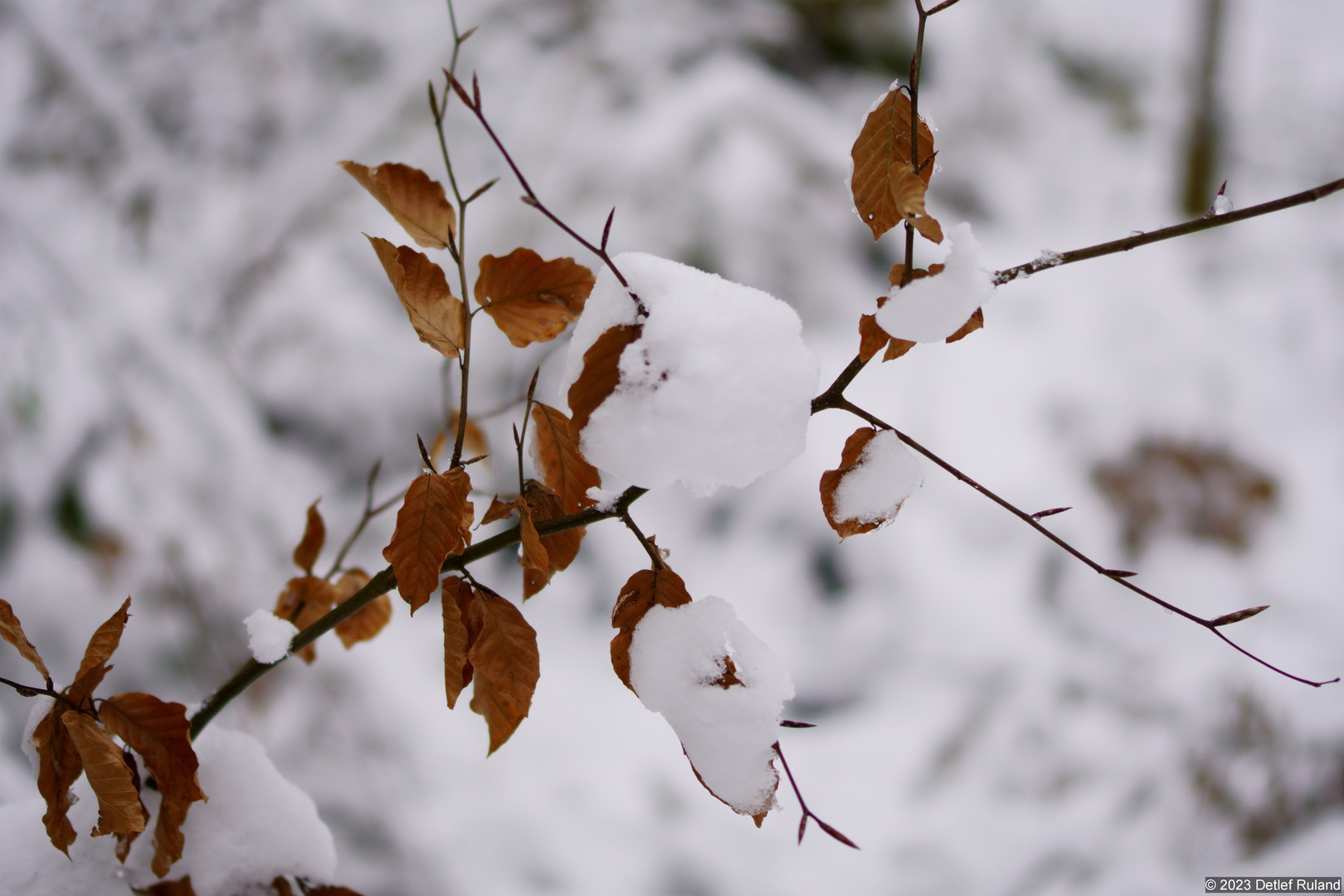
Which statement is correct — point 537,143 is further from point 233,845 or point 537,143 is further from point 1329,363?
point 1329,363

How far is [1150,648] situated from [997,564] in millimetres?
365

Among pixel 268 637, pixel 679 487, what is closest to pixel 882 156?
pixel 268 637

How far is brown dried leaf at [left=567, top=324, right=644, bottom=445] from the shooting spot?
0.81 feet

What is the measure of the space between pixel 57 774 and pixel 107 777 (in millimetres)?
37

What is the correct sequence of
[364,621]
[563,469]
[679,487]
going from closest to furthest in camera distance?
[563,469], [364,621], [679,487]

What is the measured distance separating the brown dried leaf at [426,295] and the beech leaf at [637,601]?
0.13 meters

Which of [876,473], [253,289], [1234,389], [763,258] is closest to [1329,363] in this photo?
[1234,389]

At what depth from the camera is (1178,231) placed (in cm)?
21

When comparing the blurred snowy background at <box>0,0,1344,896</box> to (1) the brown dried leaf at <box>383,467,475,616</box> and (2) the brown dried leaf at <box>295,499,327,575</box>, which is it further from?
(1) the brown dried leaf at <box>383,467,475,616</box>

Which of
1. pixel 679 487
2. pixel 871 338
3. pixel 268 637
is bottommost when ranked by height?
pixel 268 637

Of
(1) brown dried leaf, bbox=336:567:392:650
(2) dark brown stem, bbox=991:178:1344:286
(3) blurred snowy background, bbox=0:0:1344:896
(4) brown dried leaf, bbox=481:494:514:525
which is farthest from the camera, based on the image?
(3) blurred snowy background, bbox=0:0:1344:896

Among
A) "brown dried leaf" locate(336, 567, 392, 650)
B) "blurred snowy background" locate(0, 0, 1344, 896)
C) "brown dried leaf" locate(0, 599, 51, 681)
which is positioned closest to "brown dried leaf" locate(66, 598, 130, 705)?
"brown dried leaf" locate(0, 599, 51, 681)

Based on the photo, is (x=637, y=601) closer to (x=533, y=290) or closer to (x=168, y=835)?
(x=533, y=290)

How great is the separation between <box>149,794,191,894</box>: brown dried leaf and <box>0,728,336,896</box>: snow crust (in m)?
0.04
